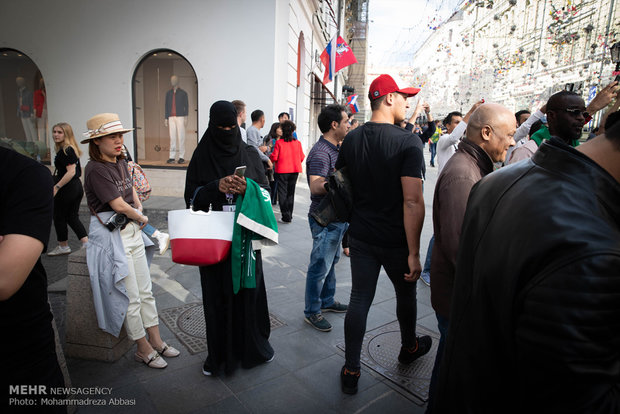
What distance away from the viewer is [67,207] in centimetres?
580

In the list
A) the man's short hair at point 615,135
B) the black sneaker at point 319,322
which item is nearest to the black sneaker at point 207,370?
the black sneaker at point 319,322

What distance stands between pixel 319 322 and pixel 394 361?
0.83m

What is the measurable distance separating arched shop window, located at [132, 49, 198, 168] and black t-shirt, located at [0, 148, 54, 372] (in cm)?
930

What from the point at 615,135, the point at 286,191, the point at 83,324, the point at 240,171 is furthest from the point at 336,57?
the point at 615,135

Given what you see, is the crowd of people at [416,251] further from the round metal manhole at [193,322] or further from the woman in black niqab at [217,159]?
the round metal manhole at [193,322]

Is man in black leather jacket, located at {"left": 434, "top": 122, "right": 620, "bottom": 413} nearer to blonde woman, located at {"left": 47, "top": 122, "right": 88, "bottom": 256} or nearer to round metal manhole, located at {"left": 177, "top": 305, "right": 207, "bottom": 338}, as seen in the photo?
round metal manhole, located at {"left": 177, "top": 305, "right": 207, "bottom": 338}

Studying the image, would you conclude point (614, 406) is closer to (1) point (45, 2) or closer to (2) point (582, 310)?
(2) point (582, 310)

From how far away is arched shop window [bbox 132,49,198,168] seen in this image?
10.1 meters

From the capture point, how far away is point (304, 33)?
13414 millimetres

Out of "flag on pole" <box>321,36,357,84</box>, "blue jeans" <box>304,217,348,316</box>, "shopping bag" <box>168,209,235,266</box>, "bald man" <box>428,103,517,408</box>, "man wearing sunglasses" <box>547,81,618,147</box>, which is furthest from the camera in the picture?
"flag on pole" <box>321,36,357,84</box>

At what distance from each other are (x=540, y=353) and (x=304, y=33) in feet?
46.3

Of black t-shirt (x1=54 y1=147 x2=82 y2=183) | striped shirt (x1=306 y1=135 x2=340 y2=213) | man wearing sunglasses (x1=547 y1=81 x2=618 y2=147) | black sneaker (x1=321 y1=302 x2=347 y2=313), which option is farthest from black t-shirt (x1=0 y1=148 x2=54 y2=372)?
black t-shirt (x1=54 y1=147 x2=82 y2=183)

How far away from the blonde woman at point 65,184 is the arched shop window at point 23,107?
6335mm

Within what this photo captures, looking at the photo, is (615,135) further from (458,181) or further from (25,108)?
(25,108)
